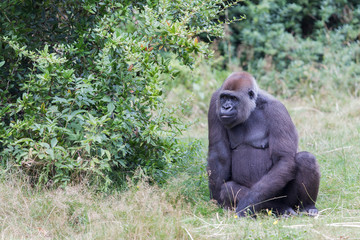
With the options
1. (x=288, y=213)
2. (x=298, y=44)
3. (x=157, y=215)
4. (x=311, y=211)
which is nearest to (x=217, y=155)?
(x=288, y=213)

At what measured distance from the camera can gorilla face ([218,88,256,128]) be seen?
15.0ft

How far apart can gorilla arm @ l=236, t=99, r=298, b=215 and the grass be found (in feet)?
0.61

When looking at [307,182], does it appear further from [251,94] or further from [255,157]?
[251,94]

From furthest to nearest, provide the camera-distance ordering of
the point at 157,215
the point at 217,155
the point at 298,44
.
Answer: the point at 298,44 < the point at 217,155 < the point at 157,215

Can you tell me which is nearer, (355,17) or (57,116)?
(57,116)

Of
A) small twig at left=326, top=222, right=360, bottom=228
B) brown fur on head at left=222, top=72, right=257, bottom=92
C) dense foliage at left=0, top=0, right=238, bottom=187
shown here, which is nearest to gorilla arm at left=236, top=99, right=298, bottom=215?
brown fur on head at left=222, top=72, right=257, bottom=92

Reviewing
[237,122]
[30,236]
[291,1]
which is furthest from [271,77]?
[30,236]

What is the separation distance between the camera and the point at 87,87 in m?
4.52

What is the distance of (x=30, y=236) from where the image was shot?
3861 millimetres

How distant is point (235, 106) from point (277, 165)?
645mm

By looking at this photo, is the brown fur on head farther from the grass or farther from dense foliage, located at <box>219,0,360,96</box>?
dense foliage, located at <box>219,0,360,96</box>

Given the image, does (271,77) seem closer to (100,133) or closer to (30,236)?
(100,133)

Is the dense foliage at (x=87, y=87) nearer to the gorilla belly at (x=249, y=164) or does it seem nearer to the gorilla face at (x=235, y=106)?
the gorilla face at (x=235, y=106)

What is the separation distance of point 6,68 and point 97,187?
145cm
